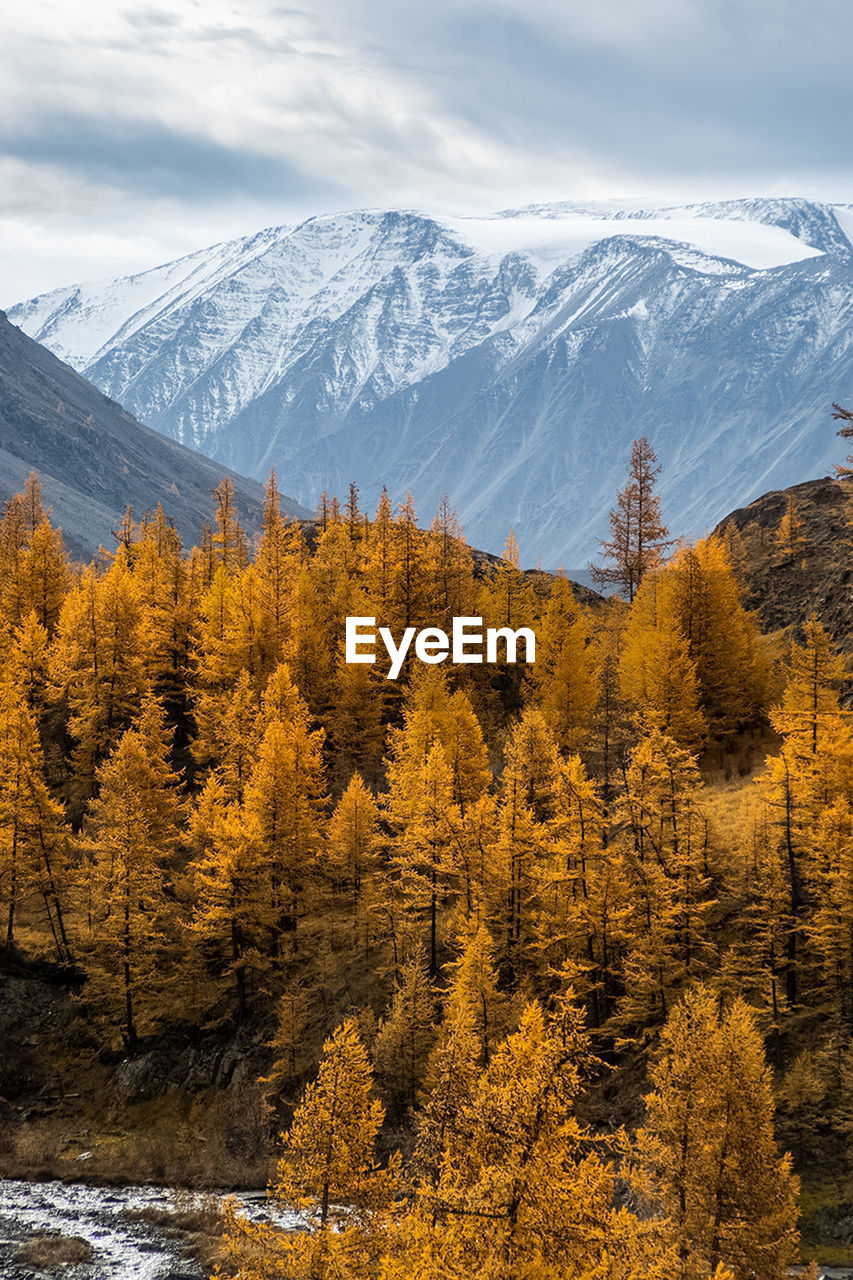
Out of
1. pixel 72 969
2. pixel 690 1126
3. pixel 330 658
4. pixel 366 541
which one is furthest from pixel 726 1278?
pixel 366 541

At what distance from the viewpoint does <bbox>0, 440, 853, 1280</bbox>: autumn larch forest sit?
2247 cm

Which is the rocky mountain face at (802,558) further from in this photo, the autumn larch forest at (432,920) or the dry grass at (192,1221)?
the dry grass at (192,1221)

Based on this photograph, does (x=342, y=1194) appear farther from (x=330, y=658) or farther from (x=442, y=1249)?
(x=330, y=658)

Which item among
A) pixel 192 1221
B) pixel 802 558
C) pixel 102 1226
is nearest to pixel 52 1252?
pixel 102 1226

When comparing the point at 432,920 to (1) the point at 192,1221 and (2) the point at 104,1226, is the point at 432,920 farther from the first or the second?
(2) the point at 104,1226

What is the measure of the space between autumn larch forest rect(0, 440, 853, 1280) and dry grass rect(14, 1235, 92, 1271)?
4.45 m

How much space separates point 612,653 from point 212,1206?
131 ft

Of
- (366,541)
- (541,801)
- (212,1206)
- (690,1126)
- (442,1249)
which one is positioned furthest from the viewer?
(366,541)

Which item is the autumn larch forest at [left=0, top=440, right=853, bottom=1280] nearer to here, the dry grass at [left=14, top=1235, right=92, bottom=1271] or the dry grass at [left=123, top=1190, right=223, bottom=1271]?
the dry grass at [left=123, top=1190, right=223, bottom=1271]

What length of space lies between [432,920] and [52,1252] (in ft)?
57.7

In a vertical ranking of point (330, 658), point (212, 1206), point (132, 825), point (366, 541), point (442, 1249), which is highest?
point (366, 541)

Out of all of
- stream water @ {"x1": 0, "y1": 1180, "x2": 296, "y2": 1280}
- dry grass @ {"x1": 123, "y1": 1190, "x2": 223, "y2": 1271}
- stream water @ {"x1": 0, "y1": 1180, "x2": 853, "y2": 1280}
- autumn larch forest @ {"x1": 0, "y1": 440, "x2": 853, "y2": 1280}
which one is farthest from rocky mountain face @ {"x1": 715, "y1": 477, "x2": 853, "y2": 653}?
stream water @ {"x1": 0, "y1": 1180, "x2": 296, "y2": 1280}

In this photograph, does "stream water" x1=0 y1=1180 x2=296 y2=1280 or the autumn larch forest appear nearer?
the autumn larch forest

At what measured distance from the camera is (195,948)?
47094mm
